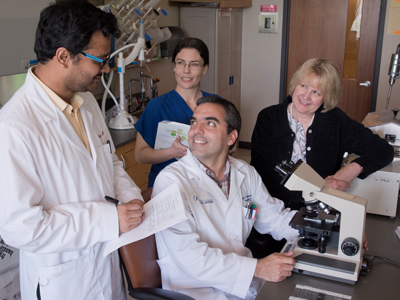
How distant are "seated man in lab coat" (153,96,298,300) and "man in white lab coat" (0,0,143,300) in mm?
222

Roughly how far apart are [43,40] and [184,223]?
→ 0.78 meters

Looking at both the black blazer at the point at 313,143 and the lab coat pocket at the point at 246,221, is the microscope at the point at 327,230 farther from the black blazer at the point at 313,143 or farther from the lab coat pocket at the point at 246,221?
the black blazer at the point at 313,143

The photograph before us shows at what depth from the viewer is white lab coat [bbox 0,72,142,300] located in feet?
3.55

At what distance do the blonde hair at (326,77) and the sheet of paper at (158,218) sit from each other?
0.95 metres

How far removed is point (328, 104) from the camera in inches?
75.7

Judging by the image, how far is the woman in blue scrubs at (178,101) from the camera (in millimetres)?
1953

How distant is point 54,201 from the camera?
47.4 inches

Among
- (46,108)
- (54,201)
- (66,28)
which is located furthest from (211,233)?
(66,28)

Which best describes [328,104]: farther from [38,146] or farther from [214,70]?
[214,70]

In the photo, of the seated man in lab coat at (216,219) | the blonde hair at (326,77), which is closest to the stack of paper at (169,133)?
the seated man in lab coat at (216,219)

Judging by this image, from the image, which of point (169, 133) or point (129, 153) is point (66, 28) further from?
Answer: point (129, 153)

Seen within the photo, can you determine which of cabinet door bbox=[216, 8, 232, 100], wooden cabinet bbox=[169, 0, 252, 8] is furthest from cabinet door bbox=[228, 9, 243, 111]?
wooden cabinet bbox=[169, 0, 252, 8]

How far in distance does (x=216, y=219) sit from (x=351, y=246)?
50cm

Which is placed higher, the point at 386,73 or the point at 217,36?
the point at 217,36
